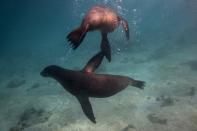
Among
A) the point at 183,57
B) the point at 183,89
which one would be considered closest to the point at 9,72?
the point at 183,57

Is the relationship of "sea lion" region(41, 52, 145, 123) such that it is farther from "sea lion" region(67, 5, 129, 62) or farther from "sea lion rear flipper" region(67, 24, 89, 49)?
"sea lion rear flipper" region(67, 24, 89, 49)

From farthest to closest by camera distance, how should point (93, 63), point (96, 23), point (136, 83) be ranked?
point (136, 83), point (93, 63), point (96, 23)

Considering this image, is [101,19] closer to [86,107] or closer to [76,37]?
[76,37]

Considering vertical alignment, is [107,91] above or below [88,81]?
below

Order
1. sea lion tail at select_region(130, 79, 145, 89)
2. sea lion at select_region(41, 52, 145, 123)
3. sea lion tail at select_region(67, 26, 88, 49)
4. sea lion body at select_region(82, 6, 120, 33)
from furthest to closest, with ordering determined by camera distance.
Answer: sea lion tail at select_region(130, 79, 145, 89) → sea lion at select_region(41, 52, 145, 123) → sea lion body at select_region(82, 6, 120, 33) → sea lion tail at select_region(67, 26, 88, 49)

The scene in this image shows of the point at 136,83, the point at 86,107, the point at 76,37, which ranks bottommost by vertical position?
the point at 86,107

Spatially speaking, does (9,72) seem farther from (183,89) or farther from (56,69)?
(56,69)

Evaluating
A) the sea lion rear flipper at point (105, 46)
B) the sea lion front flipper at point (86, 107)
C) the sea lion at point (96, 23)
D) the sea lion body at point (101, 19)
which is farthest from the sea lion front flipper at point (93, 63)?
the sea lion body at point (101, 19)

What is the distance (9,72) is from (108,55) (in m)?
29.2

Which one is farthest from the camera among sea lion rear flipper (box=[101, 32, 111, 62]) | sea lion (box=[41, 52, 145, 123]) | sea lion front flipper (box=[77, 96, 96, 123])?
sea lion front flipper (box=[77, 96, 96, 123])

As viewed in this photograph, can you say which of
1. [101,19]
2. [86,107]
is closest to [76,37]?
[101,19]

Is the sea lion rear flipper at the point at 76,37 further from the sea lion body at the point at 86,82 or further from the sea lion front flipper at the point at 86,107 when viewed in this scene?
the sea lion front flipper at the point at 86,107

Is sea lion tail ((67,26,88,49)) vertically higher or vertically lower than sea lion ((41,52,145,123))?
higher

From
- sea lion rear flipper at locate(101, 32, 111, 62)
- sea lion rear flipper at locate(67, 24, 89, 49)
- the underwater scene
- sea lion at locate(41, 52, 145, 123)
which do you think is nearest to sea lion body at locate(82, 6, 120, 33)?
the underwater scene
